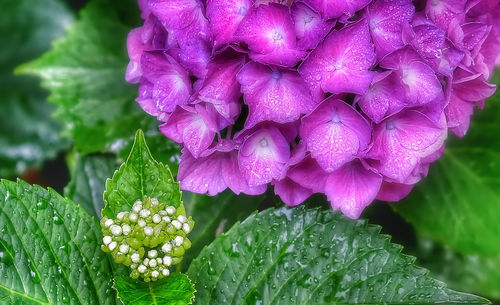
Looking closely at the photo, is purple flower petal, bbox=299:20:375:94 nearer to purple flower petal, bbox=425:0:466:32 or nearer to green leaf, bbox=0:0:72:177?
purple flower petal, bbox=425:0:466:32

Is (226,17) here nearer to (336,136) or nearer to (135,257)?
(336,136)

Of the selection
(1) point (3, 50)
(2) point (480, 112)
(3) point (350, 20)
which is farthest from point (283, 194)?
(1) point (3, 50)

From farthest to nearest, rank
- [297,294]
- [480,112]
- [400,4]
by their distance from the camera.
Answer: [480,112], [297,294], [400,4]

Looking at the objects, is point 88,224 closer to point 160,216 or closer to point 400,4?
point 160,216

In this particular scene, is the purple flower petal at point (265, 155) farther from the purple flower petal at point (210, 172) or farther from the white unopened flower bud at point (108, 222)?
the white unopened flower bud at point (108, 222)

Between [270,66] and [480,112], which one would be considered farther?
[480,112]

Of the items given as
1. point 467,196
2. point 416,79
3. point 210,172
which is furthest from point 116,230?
→ point 467,196
